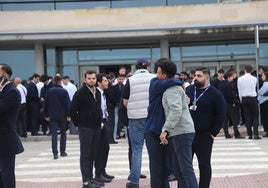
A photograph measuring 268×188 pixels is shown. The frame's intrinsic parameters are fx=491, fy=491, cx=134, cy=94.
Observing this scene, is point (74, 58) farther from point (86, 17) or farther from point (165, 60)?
point (165, 60)

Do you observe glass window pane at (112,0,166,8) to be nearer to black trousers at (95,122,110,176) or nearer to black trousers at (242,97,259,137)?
black trousers at (242,97,259,137)

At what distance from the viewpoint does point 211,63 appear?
2295cm

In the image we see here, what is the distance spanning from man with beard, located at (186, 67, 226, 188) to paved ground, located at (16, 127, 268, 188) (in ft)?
4.73

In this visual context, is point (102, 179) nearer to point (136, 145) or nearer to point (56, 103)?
point (136, 145)

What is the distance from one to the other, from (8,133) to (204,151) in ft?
8.67

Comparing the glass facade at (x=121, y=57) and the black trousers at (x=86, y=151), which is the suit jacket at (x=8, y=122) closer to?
the black trousers at (x=86, y=151)

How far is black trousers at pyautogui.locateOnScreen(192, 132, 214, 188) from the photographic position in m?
6.66

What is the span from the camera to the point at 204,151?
6672 millimetres

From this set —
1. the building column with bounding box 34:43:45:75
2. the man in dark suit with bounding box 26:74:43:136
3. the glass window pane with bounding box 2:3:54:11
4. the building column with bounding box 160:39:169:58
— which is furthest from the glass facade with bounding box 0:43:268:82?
the man in dark suit with bounding box 26:74:43:136

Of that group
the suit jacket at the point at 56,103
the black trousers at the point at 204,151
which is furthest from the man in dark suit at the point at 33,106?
the black trousers at the point at 204,151

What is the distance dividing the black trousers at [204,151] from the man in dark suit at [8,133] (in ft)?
7.88

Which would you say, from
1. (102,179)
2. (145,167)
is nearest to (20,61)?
(145,167)

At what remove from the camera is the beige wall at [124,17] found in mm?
20984

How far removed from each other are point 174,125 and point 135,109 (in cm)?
183
